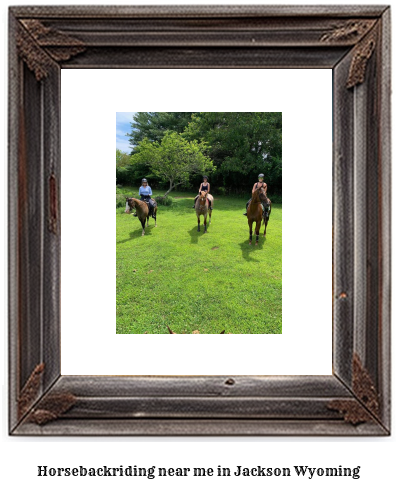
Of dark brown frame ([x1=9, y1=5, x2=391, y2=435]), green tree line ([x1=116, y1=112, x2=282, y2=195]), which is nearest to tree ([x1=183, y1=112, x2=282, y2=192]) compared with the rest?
green tree line ([x1=116, y1=112, x2=282, y2=195])

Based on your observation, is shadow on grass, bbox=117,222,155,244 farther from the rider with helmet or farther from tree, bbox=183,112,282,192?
tree, bbox=183,112,282,192

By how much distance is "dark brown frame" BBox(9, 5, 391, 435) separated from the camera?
1.34 m

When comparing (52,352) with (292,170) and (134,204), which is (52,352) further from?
(292,170)

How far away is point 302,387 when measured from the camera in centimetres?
138

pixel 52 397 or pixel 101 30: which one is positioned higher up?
pixel 101 30

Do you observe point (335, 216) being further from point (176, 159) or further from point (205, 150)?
point (176, 159)

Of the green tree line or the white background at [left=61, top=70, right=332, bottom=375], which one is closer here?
the white background at [left=61, top=70, right=332, bottom=375]

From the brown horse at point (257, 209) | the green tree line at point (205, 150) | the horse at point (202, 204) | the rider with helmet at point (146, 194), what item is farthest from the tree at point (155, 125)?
the brown horse at point (257, 209)

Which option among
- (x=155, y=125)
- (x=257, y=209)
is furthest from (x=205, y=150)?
(x=257, y=209)

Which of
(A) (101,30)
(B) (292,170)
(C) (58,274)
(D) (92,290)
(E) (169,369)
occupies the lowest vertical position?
(E) (169,369)

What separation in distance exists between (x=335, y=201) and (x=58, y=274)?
62.4 inches

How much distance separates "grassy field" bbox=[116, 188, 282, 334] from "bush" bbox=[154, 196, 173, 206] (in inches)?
1.3

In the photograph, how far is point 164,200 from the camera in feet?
Result: 6.69
